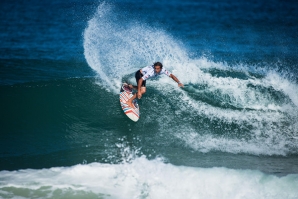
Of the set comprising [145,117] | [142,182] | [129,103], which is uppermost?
[129,103]

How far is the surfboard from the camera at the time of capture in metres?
8.32

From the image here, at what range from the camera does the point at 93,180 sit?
633 centimetres

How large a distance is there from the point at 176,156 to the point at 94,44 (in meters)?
10.0

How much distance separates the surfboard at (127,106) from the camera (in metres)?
8.32

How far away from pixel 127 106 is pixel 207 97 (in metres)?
3.27

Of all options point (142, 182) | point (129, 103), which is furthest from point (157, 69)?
point (142, 182)

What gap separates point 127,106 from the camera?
8641mm

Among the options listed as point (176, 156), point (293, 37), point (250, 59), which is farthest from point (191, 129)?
point (293, 37)

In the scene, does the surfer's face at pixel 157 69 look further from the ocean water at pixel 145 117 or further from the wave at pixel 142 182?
the wave at pixel 142 182

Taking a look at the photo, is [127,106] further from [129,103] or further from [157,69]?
[157,69]

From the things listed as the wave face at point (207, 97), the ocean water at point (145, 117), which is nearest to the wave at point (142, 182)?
the ocean water at point (145, 117)

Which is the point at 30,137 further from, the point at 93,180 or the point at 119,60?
the point at 119,60

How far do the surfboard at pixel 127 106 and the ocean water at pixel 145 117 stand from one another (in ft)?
0.82

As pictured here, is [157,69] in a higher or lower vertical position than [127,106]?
higher
